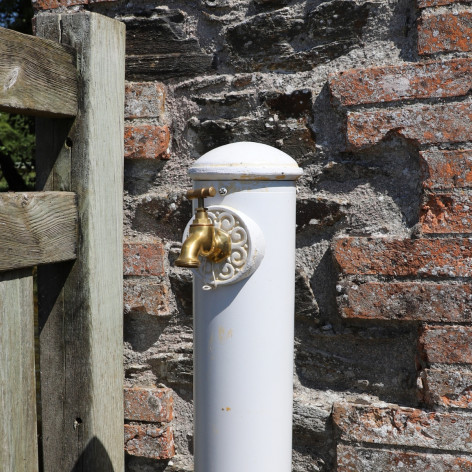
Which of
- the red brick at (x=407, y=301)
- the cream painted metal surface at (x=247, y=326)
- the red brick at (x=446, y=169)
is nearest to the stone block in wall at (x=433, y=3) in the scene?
the red brick at (x=446, y=169)

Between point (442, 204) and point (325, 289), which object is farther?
point (325, 289)

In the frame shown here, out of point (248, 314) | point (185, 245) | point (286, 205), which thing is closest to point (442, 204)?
point (286, 205)

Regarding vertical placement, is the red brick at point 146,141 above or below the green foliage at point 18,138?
below

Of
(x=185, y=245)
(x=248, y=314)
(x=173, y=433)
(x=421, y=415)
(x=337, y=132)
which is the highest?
(x=337, y=132)

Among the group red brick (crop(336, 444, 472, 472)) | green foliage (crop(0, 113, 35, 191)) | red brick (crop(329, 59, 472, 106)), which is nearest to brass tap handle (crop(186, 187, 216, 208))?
red brick (crop(329, 59, 472, 106))

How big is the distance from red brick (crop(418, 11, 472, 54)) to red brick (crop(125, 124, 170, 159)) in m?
0.68

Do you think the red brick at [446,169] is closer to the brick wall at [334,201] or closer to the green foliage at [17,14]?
the brick wall at [334,201]

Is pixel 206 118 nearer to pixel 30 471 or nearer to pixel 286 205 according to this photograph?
pixel 286 205

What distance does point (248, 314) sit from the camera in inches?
48.4

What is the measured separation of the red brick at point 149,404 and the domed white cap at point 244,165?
0.73m

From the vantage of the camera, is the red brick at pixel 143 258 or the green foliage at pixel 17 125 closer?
the red brick at pixel 143 258

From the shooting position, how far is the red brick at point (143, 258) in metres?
1.69

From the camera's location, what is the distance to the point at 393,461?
59.4 inches

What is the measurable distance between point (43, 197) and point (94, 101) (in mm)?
283
